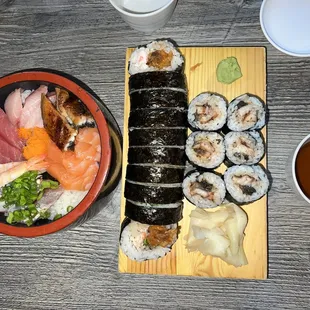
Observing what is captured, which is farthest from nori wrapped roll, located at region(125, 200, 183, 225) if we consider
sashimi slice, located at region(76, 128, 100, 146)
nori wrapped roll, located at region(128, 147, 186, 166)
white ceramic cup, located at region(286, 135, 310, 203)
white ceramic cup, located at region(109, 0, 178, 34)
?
white ceramic cup, located at region(109, 0, 178, 34)

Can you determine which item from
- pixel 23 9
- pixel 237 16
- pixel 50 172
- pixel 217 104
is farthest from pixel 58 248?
pixel 237 16

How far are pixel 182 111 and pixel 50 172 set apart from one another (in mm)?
425

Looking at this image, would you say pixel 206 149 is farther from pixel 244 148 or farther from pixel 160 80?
pixel 160 80

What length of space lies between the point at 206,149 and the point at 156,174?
0.16 meters

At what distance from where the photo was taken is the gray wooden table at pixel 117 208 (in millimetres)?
1521

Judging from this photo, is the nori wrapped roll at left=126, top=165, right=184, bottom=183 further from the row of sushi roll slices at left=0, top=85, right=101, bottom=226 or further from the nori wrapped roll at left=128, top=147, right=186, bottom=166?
the row of sushi roll slices at left=0, top=85, right=101, bottom=226

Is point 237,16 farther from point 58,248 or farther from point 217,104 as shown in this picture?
point 58,248

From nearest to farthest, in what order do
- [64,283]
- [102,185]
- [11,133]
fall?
[102,185]
[11,133]
[64,283]

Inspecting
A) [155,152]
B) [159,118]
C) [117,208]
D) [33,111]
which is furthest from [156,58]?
[117,208]

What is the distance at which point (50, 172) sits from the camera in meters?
1.35

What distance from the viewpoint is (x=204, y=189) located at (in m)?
1.39

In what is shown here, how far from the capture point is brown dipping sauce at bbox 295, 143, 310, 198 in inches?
55.7

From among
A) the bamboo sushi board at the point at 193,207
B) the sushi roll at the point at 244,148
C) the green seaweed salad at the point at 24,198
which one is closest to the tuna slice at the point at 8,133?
the green seaweed salad at the point at 24,198

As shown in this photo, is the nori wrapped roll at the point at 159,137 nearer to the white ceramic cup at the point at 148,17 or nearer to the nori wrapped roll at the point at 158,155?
the nori wrapped roll at the point at 158,155
